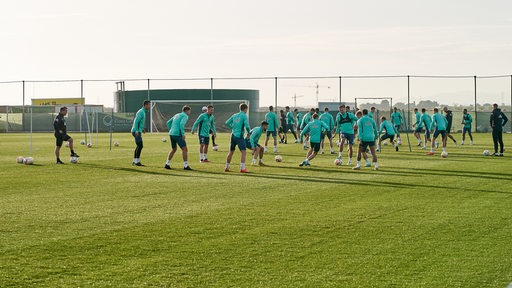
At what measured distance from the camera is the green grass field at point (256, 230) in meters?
8.22

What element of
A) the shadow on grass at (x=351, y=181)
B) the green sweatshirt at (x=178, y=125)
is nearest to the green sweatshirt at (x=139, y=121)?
the green sweatshirt at (x=178, y=125)

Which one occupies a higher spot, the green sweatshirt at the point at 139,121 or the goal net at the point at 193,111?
the goal net at the point at 193,111

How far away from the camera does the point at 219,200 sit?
49.6 ft

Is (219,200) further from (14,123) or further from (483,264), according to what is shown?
(14,123)

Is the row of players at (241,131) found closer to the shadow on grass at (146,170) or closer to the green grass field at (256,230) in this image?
the shadow on grass at (146,170)

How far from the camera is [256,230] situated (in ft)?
36.9

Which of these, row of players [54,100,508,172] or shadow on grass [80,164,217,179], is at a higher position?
row of players [54,100,508,172]

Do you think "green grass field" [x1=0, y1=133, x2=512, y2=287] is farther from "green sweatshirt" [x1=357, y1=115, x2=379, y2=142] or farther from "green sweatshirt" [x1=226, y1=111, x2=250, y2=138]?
"green sweatshirt" [x1=226, y1=111, x2=250, y2=138]

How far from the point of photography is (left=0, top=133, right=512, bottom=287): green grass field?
8219mm

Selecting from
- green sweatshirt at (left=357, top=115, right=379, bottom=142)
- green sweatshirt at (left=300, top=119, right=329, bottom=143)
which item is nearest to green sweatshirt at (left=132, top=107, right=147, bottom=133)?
green sweatshirt at (left=300, top=119, right=329, bottom=143)

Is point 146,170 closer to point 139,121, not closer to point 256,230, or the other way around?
point 139,121

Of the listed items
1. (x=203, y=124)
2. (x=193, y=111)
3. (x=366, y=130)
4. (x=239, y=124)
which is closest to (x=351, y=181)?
(x=366, y=130)

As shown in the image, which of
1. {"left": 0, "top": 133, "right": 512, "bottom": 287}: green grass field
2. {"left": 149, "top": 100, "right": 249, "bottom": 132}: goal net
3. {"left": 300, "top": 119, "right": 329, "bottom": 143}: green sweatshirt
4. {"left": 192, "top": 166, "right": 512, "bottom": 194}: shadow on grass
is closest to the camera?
{"left": 0, "top": 133, "right": 512, "bottom": 287}: green grass field

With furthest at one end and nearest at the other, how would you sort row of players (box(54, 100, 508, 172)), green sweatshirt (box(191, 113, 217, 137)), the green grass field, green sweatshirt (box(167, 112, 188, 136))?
1. green sweatshirt (box(191, 113, 217, 137))
2. green sweatshirt (box(167, 112, 188, 136))
3. row of players (box(54, 100, 508, 172))
4. the green grass field
